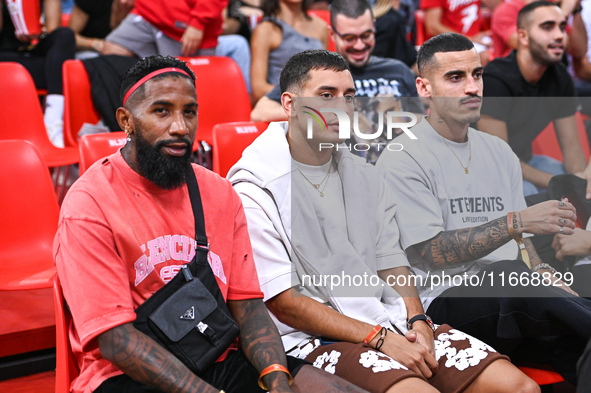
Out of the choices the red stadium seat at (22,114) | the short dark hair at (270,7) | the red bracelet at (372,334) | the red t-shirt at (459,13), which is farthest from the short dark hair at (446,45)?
the red t-shirt at (459,13)

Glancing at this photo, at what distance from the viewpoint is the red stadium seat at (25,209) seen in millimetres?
2844

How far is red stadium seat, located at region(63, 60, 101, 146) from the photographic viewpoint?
3.89m

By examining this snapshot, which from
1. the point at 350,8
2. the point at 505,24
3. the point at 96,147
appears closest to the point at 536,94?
the point at 350,8

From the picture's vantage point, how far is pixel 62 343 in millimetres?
1928

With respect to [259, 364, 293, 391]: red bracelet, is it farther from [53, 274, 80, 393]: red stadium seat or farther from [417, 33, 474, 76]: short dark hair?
[417, 33, 474, 76]: short dark hair

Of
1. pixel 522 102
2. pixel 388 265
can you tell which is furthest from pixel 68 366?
pixel 522 102

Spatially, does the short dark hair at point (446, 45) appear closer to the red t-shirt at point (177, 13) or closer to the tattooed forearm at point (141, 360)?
the tattooed forearm at point (141, 360)

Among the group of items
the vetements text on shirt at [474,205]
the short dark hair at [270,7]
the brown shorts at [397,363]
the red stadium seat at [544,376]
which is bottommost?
the red stadium seat at [544,376]

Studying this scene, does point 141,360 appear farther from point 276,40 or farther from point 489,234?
point 276,40

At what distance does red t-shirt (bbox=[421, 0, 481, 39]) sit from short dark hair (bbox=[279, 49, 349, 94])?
11.2ft

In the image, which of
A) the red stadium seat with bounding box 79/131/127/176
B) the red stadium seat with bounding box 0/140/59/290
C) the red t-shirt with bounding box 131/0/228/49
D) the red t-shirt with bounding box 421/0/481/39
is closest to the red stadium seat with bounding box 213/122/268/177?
the red stadium seat with bounding box 79/131/127/176

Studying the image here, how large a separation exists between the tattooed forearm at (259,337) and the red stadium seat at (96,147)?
3.60 ft

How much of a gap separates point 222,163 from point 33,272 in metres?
0.92

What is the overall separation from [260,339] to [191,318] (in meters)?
0.24
